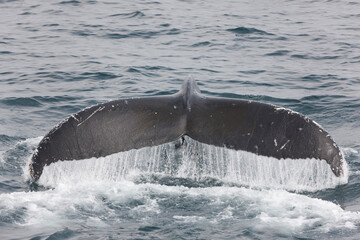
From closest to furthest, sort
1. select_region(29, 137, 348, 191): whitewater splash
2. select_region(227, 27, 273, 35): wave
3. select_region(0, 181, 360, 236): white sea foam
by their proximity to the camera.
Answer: select_region(0, 181, 360, 236): white sea foam < select_region(29, 137, 348, 191): whitewater splash < select_region(227, 27, 273, 35): wave

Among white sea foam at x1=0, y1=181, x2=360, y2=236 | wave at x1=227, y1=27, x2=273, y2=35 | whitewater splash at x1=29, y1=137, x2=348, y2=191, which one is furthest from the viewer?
wave at x1=227, y1=27, x2=273, y2=35

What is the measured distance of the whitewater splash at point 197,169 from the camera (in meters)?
7.22

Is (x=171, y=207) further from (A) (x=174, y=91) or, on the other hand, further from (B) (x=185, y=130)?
(A) (x=174, y=91)

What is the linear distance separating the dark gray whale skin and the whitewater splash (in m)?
0.10

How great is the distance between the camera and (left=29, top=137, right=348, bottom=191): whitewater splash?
23.7 ft

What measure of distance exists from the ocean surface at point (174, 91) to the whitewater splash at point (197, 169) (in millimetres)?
19

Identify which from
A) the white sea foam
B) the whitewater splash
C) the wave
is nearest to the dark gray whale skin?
the whitewater splash

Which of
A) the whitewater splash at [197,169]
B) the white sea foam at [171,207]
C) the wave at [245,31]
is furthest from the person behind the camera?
the wave at [245,31]

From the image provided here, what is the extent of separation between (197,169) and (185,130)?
4.15 feet

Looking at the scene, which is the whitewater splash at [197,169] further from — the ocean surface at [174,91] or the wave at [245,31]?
the wave at [245,31]

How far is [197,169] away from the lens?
8391 mm

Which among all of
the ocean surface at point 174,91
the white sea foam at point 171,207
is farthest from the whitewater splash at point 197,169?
the white sea foam at point 171,207

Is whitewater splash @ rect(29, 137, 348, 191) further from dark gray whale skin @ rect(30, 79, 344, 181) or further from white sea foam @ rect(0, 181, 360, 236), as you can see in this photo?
white sea foam @ rect(0, 181, 360, 236)

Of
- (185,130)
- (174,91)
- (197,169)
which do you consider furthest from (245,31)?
(185,130)
